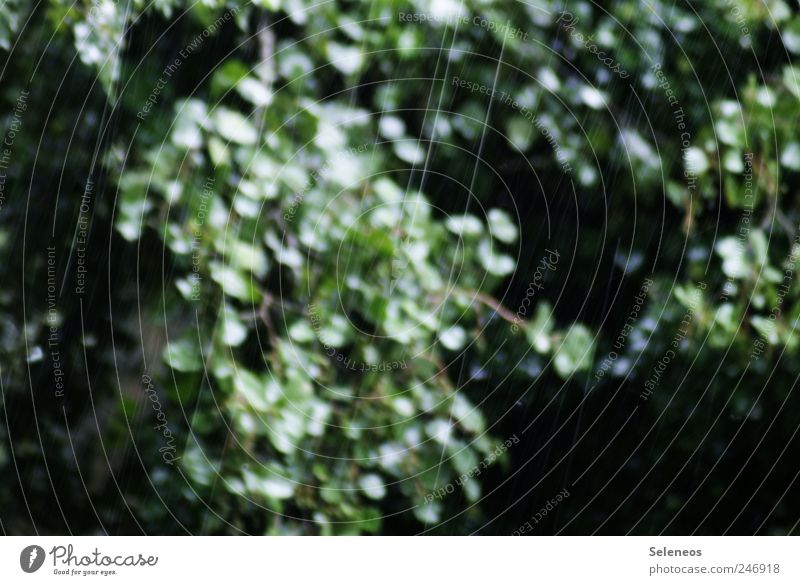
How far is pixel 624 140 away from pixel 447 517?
1.70 feet

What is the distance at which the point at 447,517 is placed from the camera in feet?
2.59

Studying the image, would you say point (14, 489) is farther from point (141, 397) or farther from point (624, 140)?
point (624, 140)
